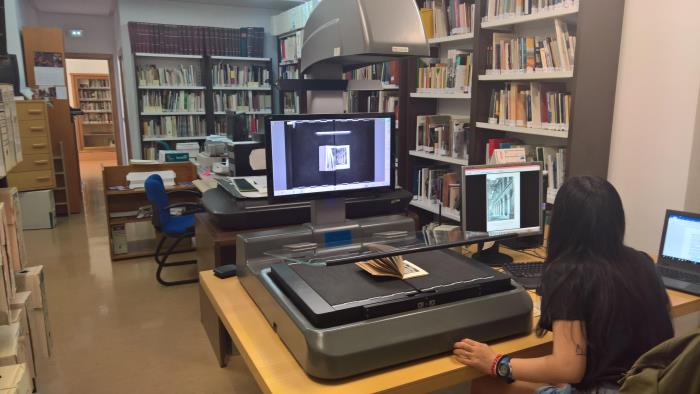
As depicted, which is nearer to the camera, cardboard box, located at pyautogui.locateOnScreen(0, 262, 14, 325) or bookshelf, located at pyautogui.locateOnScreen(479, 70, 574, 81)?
cardboard box, located at pyautogui.locateOnScreen(0, 262, 14, 325)

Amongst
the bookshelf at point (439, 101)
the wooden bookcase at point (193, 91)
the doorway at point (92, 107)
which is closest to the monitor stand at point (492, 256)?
the bookshelf at point (439, 101)

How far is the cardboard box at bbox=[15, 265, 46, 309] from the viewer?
2.27 m

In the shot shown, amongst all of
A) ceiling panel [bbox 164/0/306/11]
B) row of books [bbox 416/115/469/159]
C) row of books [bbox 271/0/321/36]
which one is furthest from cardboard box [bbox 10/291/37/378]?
ceiling panel [bbox 164/0/306/11]

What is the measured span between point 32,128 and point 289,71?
10.1 feet

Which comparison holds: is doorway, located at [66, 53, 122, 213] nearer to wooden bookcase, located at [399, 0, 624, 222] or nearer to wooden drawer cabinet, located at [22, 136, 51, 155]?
wooden drawer cabinet, located at [22, 136, 51, 155]

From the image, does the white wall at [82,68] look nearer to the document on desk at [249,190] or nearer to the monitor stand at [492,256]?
the document on desk at [249,190]

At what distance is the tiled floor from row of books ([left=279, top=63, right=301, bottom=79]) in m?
3.18

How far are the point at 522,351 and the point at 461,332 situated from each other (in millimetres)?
195

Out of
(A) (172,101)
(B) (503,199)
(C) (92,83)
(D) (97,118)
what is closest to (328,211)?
(B) (503,199)

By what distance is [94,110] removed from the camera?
13.3 m

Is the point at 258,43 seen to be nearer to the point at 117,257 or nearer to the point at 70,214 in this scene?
the point at 70,214

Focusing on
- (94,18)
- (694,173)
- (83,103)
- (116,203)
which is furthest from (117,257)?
(83,103)

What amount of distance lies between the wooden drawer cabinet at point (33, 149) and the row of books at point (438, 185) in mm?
3866

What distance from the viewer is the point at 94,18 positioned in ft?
27.8
